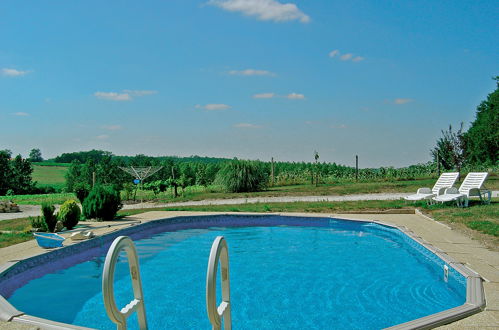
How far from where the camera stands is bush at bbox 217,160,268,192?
21641 mm

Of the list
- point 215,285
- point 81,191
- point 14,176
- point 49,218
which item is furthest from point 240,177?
point 215,285

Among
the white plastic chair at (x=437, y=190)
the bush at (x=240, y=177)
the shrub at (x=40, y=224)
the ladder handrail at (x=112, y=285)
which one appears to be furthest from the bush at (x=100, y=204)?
the bush at (x=240, y=177)

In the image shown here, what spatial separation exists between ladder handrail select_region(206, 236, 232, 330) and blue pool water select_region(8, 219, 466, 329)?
171cm

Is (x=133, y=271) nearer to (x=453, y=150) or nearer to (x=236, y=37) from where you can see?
(x=236, y=37)

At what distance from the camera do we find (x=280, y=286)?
6.43 metres

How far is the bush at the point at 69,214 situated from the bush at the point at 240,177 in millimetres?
12195

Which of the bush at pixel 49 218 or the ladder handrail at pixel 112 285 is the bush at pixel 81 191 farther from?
the ladder handrail at pixel 112 285

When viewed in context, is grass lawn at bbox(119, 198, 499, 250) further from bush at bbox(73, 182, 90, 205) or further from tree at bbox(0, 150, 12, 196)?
tree at bbox(0, 150, 12, 196)

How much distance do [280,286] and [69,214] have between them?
5.37 meters

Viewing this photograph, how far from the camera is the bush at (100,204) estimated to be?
11531mm

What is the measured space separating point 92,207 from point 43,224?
2.32 meters

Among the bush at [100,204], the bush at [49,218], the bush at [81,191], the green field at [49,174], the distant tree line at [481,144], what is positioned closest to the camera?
the bush at [49,218]

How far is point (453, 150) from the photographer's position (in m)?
24.5

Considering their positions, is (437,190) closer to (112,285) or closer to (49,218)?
(49,218)
